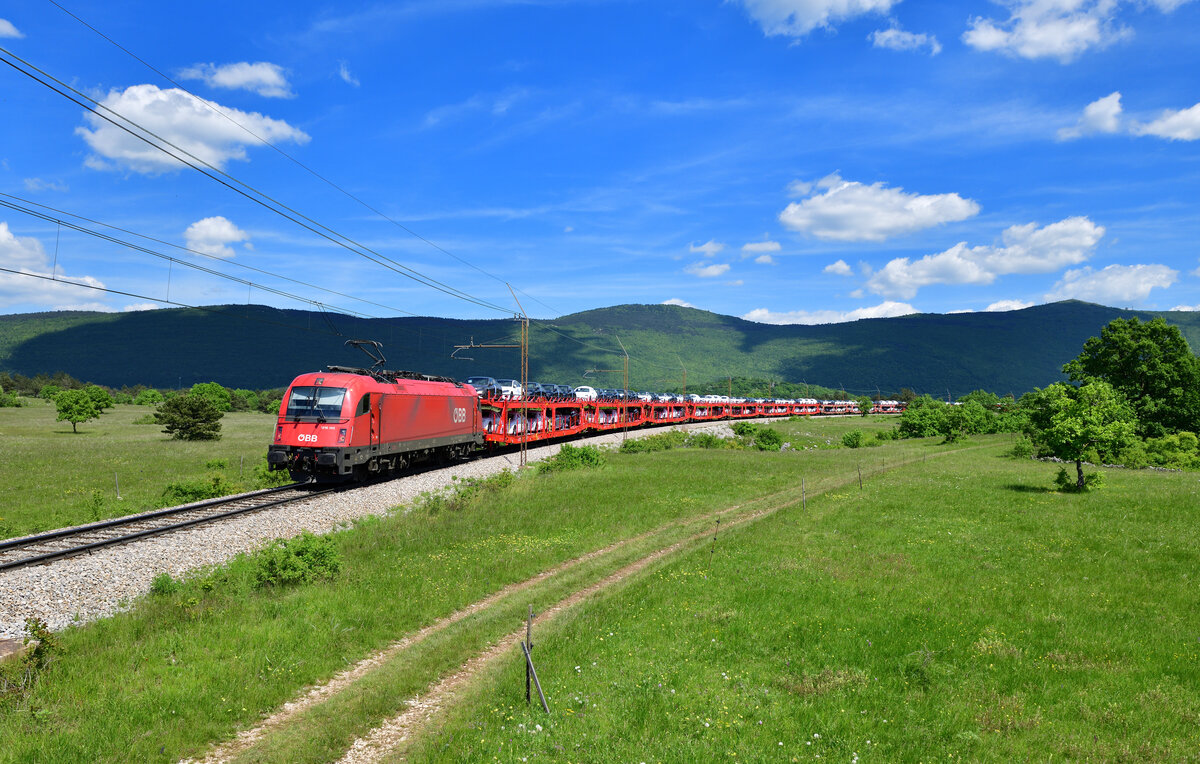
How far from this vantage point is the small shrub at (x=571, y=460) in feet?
123

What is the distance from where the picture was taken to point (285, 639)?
37.5ft

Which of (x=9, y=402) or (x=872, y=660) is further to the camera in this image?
(x=9, y=402)

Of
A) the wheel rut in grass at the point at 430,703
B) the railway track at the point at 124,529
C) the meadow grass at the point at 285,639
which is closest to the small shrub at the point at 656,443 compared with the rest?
the meadow grass at the point at 285,639

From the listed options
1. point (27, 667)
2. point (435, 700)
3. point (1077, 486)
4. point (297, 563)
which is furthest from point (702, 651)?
point (1077, 486)

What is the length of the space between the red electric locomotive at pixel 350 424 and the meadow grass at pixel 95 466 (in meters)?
3.79

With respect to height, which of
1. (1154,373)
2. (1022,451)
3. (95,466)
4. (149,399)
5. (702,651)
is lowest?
(95,466)

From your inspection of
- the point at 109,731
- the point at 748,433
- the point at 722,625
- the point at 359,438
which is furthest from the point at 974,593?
the point at 748,433

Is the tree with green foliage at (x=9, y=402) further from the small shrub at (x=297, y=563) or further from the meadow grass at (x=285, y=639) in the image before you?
the small shrub at (x=297, y=563)

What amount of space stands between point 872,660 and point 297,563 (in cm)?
1216

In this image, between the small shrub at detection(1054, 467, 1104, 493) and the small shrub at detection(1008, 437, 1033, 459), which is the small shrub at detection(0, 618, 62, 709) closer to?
the small shrub at detection(1054, 467, 1104, 493)

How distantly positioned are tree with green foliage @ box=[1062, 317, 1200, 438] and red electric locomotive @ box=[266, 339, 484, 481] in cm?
5153

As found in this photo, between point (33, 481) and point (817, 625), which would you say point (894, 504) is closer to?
point (817, 625)

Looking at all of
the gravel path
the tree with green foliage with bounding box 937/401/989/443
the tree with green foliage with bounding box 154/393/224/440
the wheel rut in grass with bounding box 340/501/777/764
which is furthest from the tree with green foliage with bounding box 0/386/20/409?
the tree with green foliage with bounding box 937/401/989/443

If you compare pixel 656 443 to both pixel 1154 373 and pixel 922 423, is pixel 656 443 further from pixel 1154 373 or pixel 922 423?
pixel 1154 373
